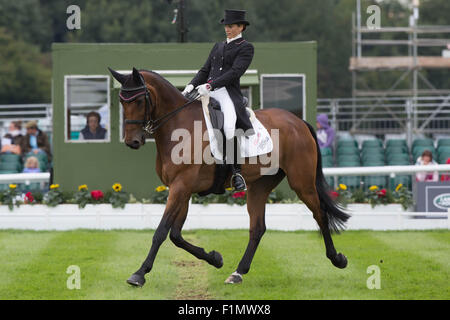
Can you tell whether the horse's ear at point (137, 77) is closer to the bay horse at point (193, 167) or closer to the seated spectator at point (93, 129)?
the bay horse at point (193, 167)

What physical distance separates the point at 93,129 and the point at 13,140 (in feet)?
12.9

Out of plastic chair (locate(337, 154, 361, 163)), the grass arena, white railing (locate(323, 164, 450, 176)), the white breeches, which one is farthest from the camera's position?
plastic chair (locate(337, 154, 361, 163))

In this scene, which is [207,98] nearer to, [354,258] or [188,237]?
[354,258]

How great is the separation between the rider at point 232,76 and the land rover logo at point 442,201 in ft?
24.4

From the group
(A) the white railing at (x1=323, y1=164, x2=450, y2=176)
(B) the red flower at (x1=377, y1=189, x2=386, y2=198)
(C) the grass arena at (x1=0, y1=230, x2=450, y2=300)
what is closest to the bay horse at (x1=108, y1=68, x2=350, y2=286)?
(C) the grass arena at (x1=0, y1=230, x2=450, y2=300)

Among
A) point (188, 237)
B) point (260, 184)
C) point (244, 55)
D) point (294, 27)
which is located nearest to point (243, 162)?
point (260, 184)

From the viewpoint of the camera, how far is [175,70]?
1786 centimetres

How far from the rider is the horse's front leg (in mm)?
773

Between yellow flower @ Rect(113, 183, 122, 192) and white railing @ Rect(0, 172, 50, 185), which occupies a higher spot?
white railing @ Rect(0, 172, 50, 185)

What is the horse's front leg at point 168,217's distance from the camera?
30.4ft

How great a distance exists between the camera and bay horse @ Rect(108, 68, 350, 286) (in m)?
9.49

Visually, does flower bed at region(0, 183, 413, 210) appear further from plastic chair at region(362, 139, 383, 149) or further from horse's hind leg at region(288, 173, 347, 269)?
horse's hind leg at region(288, 173, 347, 269)

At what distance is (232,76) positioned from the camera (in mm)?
10070

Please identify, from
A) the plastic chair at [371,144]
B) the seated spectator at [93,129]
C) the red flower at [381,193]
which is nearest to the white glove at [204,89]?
the red flower at [381,193]
